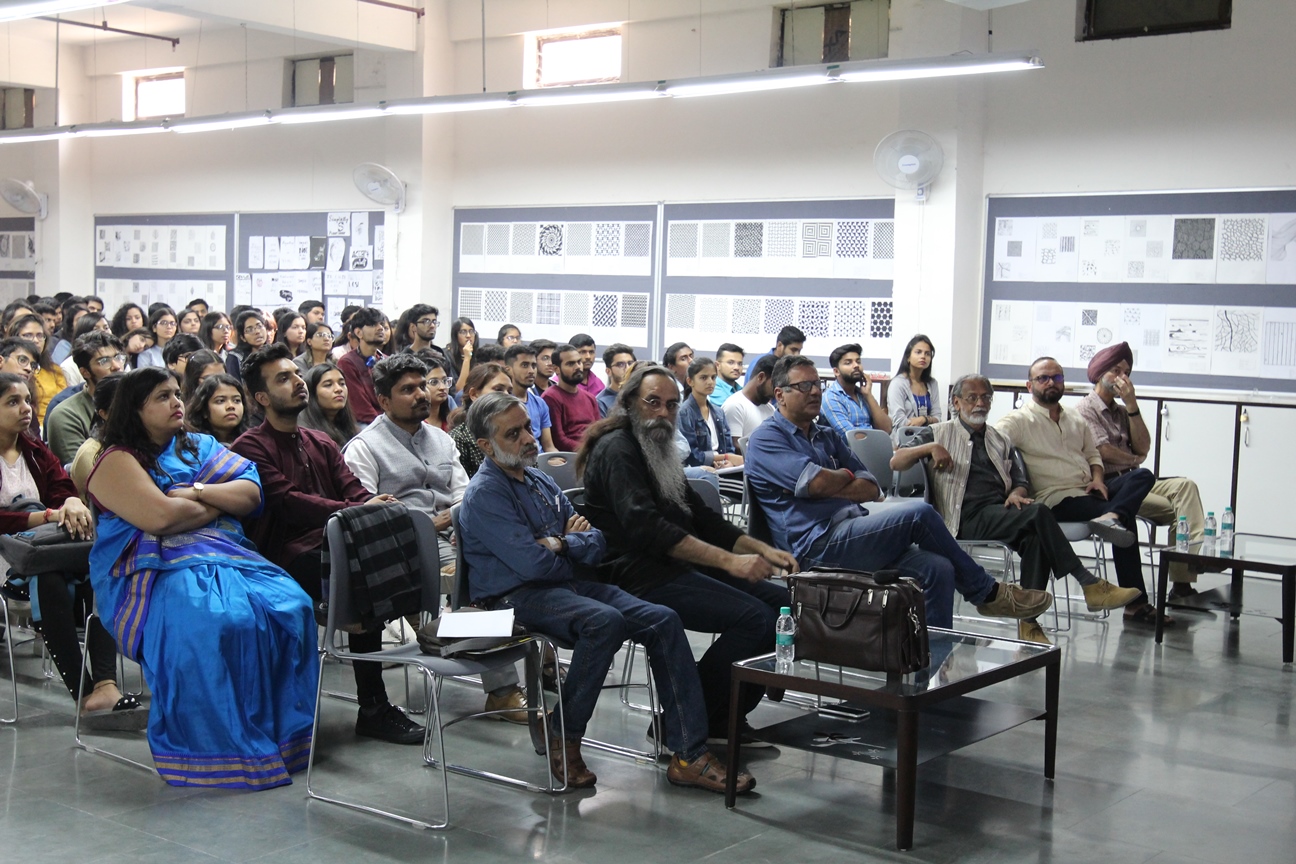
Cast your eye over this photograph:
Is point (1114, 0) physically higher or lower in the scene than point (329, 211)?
higher

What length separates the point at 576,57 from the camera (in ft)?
36.2

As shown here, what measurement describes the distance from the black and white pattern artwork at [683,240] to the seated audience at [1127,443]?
13.0 feet

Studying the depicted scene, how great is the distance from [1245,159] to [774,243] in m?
3.31

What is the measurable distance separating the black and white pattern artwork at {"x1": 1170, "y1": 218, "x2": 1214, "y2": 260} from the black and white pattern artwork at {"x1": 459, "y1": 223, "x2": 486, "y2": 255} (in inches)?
229

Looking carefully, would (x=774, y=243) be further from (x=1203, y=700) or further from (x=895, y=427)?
(x=1203, y=700)

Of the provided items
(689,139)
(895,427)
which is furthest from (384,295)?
(895,427)

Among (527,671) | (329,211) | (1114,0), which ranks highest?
(1114,0)

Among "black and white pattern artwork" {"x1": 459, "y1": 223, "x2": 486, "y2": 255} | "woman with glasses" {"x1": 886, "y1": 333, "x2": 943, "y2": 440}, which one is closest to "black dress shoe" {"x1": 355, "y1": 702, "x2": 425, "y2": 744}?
"woman with glasses" {"x1": 886, "y1": 333, "x2": 943, "y2": 440}

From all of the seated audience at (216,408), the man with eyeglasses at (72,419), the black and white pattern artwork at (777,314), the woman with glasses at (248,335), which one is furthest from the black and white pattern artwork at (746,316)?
the seated audience at (216,408)

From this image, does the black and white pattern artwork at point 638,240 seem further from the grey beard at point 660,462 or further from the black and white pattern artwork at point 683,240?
the grey beard at point 660,462

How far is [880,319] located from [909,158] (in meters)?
1.26

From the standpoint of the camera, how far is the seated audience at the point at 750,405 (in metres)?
7.82

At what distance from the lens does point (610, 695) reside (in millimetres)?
5078

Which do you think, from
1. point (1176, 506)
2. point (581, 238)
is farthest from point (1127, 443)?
point (581, 238)
